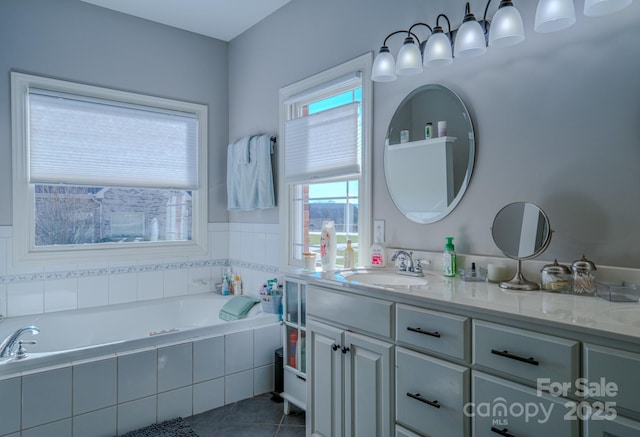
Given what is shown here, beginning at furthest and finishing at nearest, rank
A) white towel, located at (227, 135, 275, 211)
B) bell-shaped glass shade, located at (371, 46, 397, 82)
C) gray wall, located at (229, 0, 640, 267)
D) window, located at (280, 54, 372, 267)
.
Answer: white towel, located at (227, 135, 275, 211) → window, located at (280, 54, 372, 267) → bell-shaped glass shade, located at (371, 46, 397, 82) → gray wall, located at (229, 0, 640, 267)

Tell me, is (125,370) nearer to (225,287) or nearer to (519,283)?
(225,287)

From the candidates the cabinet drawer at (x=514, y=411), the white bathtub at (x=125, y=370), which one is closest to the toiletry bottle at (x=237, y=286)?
A: the white bathtub at (x=125, y=370)

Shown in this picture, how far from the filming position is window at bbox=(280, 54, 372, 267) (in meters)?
2.41

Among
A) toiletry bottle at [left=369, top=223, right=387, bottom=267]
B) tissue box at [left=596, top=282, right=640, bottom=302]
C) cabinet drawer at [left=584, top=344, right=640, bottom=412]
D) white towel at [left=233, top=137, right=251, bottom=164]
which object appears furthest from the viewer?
white towel at [left=233, top=137, right=251, bottom=164]

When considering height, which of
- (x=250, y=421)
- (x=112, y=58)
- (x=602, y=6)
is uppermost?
(x=112, y=58)

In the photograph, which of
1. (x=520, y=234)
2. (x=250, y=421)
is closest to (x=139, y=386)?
(x=250, y=421)

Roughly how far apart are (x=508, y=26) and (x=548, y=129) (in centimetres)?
44

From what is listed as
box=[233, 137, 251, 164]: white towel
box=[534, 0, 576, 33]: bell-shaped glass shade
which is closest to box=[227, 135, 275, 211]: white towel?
box=[233, 137, 251, 164]: white towel

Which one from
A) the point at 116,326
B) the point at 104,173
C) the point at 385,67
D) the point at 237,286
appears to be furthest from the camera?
the point at 237,286

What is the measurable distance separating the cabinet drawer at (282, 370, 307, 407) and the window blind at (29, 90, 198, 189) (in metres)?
1.93

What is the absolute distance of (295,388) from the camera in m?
2.45

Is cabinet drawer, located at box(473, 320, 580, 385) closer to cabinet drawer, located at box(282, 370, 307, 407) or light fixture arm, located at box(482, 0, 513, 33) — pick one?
light fixture arm, located at box(482, 0, 513, 33)

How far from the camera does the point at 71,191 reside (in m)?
3.09

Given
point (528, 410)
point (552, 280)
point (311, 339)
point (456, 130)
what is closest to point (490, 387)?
point (528, 410)
